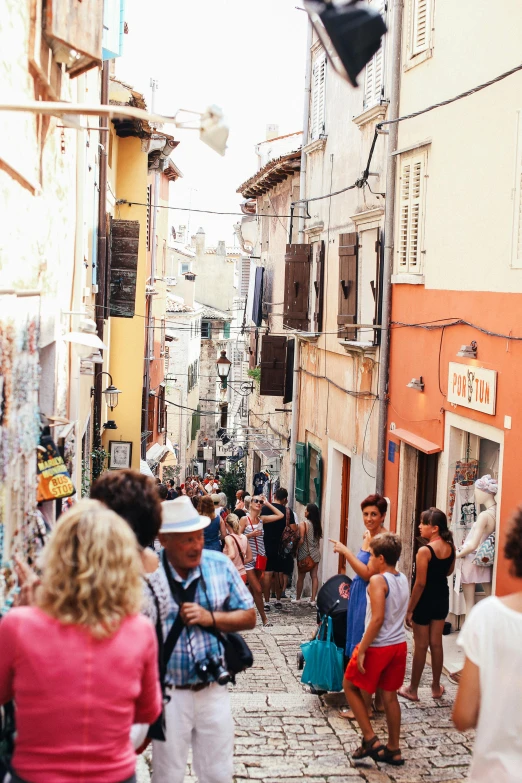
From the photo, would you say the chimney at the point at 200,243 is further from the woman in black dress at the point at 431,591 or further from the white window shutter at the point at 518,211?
the woman in black dress at the point at 431,591

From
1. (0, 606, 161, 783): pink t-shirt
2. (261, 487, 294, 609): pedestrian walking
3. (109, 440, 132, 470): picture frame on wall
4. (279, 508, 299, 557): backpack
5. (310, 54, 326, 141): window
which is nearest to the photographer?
(0, 606, 161, 783): pink t-shirt

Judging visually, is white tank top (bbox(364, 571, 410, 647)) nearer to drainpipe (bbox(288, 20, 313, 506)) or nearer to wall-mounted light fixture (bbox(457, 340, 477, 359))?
wall-mounted light fixture (bbox(457, 340, 477, 359))

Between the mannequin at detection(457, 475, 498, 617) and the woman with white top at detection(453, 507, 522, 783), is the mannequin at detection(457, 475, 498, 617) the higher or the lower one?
the lower one

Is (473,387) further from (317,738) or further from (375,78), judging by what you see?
(375,78)

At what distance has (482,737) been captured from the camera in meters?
3.54

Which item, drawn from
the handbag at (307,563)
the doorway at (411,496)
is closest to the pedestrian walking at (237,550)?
the doorway at (411,496)

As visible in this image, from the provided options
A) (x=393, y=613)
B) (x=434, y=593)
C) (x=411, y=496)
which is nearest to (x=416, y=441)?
(x=411, y=496)

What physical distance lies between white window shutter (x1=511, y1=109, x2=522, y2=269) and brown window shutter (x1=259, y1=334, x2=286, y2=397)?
11.0 metres

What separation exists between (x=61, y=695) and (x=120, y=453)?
1726 cm

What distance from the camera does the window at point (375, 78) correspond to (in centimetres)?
1346

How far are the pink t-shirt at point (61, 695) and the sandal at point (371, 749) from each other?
147 inches

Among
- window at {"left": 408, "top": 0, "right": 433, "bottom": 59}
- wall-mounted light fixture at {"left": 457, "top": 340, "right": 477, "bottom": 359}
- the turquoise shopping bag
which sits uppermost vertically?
window at {"left": 408, "top": 0, "right": 433, "bottom": 59}

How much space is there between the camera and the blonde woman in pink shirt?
296 centimetres

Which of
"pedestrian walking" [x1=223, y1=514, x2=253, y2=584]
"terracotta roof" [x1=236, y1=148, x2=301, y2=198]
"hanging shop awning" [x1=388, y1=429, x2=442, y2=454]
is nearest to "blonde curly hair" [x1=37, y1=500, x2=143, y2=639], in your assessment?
"pedestrian walking" [x1=223, y1=514, x2=253, y2=584]
